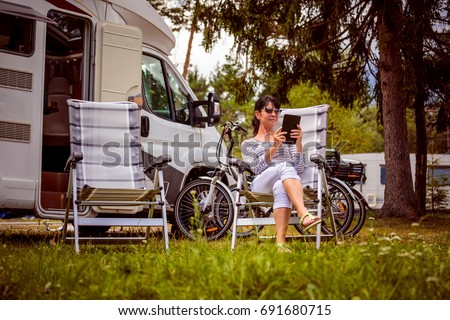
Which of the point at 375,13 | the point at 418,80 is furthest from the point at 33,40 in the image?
the point at 418,80

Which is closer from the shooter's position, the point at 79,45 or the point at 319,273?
the point at 319,273

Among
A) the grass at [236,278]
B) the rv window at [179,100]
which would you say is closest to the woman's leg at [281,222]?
the grass at [236,278]

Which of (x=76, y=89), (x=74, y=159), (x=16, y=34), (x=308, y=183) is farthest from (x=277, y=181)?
(x=76, y=89)

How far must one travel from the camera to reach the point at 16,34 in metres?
6.43

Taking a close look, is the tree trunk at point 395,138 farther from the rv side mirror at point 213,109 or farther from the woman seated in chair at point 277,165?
the woman seated in chair at point 277,165

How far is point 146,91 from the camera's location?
7.68m

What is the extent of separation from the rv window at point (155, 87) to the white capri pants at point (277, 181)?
8.05 ft

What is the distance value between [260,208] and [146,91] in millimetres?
1868

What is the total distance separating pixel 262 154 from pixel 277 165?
23cm

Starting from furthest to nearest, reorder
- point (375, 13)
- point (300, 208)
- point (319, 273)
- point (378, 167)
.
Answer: point (378, 167), point (375, 13), point (300, 208), point (319, 273)

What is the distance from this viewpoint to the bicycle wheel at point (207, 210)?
7113 mm

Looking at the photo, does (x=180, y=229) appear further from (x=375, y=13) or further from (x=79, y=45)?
(x=375, y=13)

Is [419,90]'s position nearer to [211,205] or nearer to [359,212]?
[359,212]
